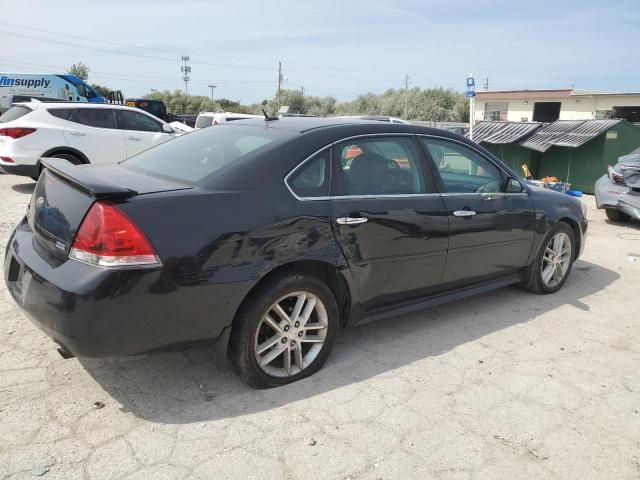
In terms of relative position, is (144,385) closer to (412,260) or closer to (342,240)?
(342,240)

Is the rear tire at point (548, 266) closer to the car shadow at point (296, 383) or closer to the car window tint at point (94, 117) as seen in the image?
the car shadow at point (296, 383)

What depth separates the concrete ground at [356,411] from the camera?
250 centimetres

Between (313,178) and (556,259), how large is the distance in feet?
9.66

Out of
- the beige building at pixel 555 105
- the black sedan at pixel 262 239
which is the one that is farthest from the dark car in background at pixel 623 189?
the beige building at pixel 555 105

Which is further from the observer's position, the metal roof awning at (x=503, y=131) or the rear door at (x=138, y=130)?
the metal roof awning at (x=503, y=131)

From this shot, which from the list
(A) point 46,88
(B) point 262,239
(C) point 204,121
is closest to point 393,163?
(B) point 262,239

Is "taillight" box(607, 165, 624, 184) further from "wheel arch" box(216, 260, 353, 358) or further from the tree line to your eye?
the tree line

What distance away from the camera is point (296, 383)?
3.20 meters

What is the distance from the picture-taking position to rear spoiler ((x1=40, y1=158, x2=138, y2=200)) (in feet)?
8.46

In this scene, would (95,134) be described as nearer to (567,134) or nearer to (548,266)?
(548,266)

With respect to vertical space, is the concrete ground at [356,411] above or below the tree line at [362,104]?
below

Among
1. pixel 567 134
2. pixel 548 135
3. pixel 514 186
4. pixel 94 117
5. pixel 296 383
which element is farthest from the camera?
pixel 548 135

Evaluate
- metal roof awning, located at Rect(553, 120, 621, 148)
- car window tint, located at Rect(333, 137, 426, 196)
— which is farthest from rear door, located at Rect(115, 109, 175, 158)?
metal roof awning, located at Rect(553, 120, 621, 148)

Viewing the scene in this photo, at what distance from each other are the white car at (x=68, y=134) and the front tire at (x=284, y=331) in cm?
619
